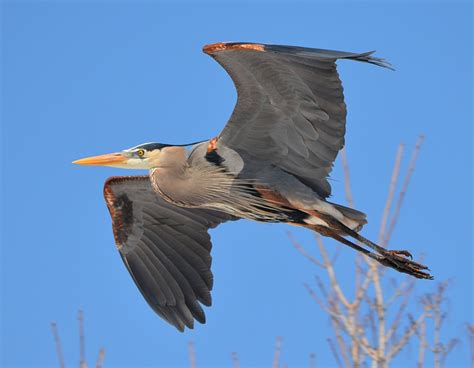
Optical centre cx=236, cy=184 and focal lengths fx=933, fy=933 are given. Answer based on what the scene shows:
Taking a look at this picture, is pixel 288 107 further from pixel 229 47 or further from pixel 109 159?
pixel 109 159

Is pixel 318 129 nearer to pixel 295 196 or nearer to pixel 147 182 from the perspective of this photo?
pixel 295 196

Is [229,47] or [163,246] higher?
[229,47]

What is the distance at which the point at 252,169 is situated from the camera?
24.0 feet

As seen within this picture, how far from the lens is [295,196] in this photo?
23.8ft

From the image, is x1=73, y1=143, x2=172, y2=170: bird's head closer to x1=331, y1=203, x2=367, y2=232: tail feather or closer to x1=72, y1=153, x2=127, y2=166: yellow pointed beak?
x1=72, y1=153, x2=127, y2=166: yellow pointed beak

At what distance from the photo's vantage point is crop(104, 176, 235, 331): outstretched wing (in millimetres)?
8359

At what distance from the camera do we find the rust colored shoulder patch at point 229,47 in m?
6.14

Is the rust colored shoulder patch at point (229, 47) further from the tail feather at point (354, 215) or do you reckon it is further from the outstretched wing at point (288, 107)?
the tail feather at point (354, 215)

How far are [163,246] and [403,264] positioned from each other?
248 centimetres

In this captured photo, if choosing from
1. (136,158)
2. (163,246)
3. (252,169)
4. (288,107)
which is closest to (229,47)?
(288,107)

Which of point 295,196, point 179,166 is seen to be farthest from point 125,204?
point 295,196

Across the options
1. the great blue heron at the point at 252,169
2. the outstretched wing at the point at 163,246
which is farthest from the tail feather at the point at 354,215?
the outstretched wing at the point at 163,246

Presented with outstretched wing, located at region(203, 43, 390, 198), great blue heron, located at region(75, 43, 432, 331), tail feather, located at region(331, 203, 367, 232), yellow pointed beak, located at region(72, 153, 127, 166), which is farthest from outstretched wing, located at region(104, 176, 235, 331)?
tail feather, located at region(331, 203, 367, 232)

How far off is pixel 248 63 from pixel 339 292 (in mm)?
1990
